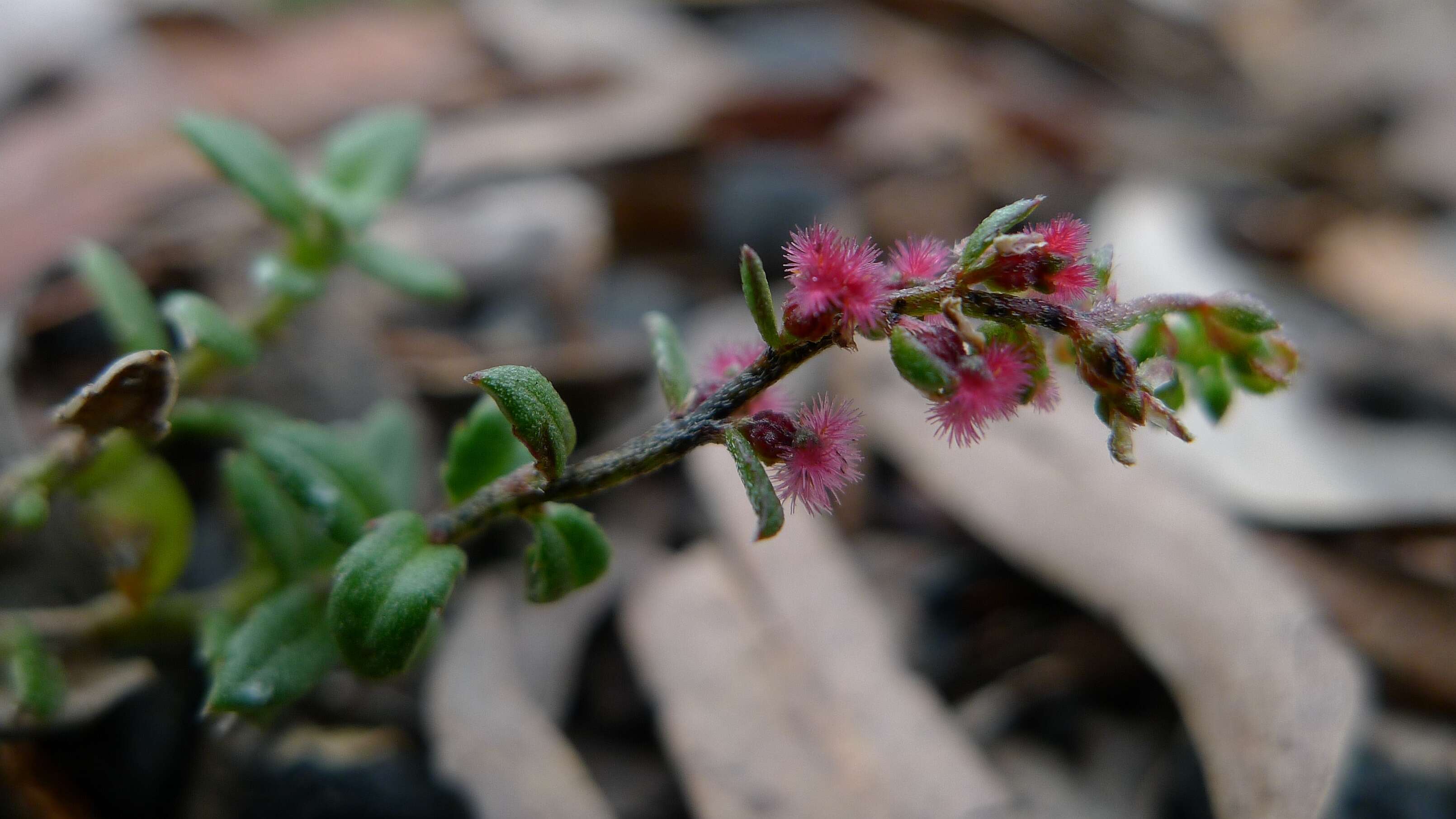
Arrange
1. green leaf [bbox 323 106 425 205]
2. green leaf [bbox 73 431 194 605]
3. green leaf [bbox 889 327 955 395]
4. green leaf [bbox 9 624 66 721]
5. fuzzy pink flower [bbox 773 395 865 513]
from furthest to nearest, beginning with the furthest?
green leaf [bbox 323 106 425 205] < green leaf [bbox 73 431 194 605] < green leaf [bbox 9 624 66 721] < fuzzy pink flower [bbox 773 395 865 513] < green leaf [bbox 889 327 955 395]

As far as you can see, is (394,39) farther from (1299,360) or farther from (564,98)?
(1299,360)

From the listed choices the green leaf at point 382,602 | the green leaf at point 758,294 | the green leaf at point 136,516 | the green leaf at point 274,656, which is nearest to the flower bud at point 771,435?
the green leaf at point 758,294

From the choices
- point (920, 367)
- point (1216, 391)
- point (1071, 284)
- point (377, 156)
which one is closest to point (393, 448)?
point (377, 156)

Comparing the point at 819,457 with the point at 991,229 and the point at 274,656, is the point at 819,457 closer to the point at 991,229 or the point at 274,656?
the point at 991,229

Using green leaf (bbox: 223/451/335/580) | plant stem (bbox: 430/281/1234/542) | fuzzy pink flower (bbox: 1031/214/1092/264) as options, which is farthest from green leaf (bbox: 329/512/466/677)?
fuzzy pink flower (bbox: 1031/214/1092/264)

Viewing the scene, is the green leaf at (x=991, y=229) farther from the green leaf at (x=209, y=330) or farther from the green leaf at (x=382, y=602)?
the green leaf at (x=209, y=330)

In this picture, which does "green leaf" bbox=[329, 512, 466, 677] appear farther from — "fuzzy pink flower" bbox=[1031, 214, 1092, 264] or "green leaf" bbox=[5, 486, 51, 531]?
"fuzzy pink flower" bbox=[1031, 214, 1092, 264]
